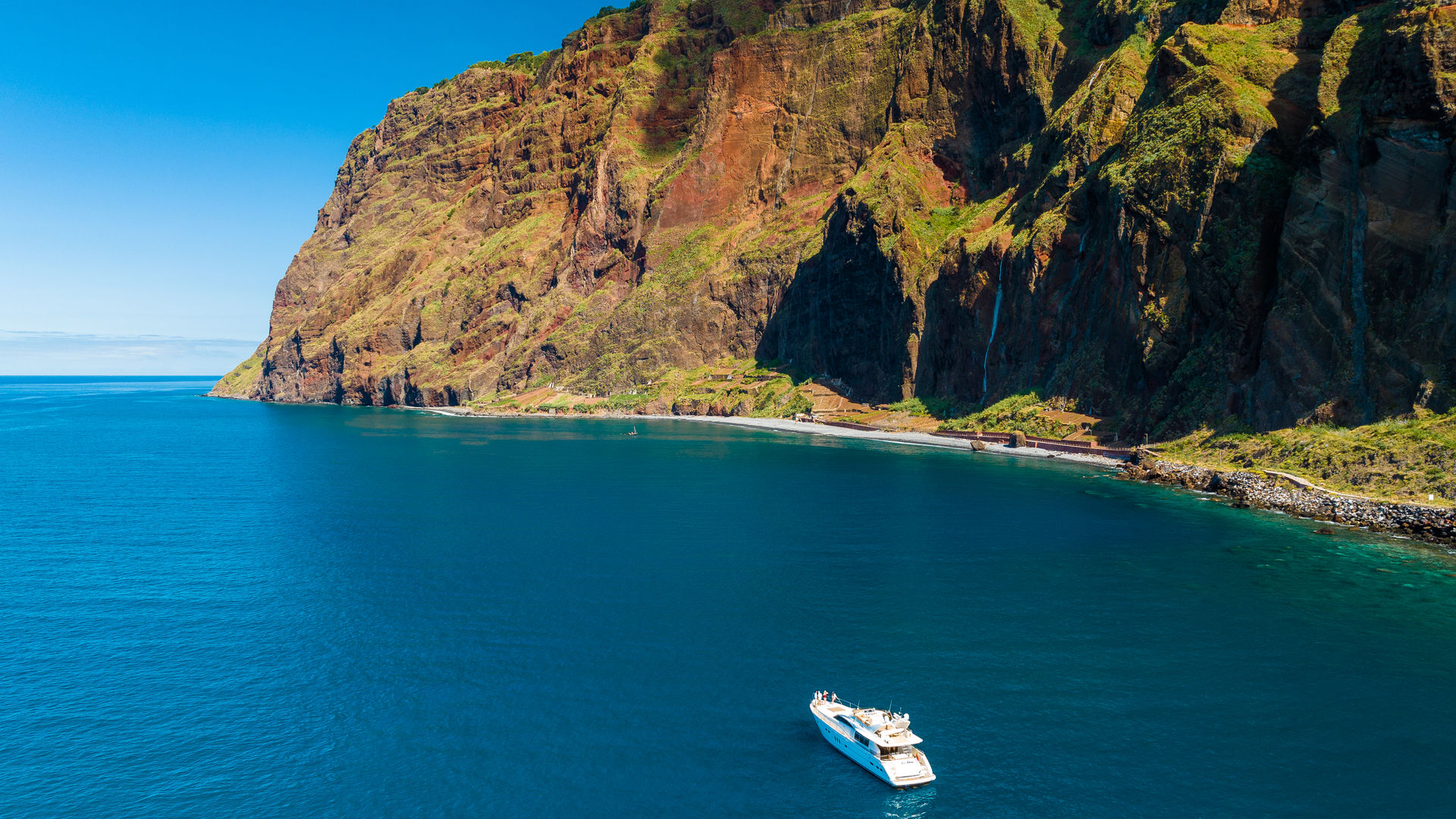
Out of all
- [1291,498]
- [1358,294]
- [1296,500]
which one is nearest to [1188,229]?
[1358,294]

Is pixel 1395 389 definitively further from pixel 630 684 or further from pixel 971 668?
pixel 630 684

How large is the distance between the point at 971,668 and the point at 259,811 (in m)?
28.2

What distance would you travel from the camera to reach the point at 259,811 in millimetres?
28109

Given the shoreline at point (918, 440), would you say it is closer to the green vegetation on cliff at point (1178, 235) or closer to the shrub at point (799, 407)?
the shrub at point (799, 407)

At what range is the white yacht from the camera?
96.3 feet

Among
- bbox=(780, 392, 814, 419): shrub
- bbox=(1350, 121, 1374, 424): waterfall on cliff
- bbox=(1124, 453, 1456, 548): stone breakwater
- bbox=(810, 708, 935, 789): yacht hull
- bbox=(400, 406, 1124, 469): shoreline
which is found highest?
bbox=(1350, 121, 1374, 424): waterfall on cliff

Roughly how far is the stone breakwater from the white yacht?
5558 centimetres

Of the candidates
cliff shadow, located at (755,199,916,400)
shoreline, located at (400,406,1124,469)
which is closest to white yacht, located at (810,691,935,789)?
shoreline, located at (400,406,1124,469)

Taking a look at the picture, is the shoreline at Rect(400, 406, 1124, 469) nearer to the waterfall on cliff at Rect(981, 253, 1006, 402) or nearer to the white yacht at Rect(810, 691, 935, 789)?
the waterfall on cliff at Rect(981, 253, 1006, 402)

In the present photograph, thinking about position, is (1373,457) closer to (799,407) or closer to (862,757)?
(862,757)

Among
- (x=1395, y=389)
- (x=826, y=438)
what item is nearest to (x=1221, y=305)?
(x=1395, y=389)

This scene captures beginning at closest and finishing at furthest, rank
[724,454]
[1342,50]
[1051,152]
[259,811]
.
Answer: [259,811] < [1342,50] < [724,454] < [1051,152]

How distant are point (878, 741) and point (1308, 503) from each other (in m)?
64.2

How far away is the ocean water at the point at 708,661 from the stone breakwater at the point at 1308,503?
3647mm
